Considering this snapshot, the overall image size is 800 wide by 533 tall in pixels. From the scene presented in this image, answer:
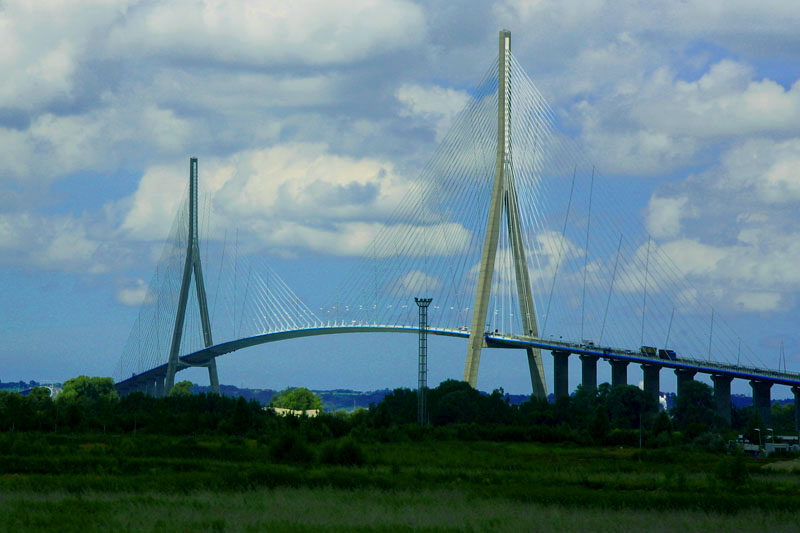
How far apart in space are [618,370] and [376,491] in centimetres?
4625

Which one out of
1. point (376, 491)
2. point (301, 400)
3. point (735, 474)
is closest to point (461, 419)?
point (735, 474)

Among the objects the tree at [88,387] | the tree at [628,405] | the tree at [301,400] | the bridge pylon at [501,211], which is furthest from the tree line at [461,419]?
the tree at [301,400]

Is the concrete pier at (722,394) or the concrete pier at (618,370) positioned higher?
the concrete pier at (618,370)

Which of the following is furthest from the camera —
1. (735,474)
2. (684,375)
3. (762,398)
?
(684,375)

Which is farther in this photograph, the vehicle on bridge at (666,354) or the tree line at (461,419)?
the vehicle on bridge at (666,354)

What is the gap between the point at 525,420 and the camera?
70500 mm

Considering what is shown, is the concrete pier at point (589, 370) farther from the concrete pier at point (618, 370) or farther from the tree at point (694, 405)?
the tree at point (694, 405)

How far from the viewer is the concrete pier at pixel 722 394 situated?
221ft

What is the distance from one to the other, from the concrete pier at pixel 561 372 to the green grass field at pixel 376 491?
2622cm

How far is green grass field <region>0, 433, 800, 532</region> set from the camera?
22609mm

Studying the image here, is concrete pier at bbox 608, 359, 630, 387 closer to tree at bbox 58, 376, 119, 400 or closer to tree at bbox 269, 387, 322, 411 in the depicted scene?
tree at bbox 58, 376, 119, 400

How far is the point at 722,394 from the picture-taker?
6762 centimetres

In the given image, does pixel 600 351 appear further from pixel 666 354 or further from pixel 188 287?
pixel 188 287

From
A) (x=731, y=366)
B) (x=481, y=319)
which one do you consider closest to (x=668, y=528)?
(x=481, y=319)
